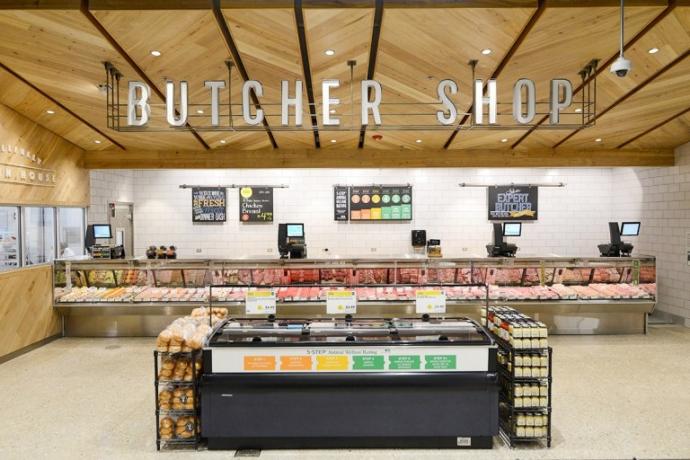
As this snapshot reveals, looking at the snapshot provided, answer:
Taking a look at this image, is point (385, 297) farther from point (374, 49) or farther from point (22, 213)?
point (22, 213)

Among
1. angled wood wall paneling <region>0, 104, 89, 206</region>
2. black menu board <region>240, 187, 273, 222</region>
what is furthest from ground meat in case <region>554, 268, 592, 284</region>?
angled wood wall paneling <region>0, 104, 89, 206</region>

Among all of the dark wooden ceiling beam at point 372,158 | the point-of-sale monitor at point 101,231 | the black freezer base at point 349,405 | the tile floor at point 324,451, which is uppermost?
the dark wooden ceiling beam at point 372,158

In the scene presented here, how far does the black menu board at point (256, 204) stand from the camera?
9.89 meters

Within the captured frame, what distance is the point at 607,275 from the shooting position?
281 inches

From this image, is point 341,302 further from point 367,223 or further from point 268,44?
point 367,223

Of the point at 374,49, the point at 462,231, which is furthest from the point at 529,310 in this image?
the point at 374,49

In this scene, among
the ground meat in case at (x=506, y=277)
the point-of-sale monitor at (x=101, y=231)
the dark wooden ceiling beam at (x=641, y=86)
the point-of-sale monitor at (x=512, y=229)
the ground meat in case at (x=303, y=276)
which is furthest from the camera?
the point-of-sale monitor at (x=512, y=229)

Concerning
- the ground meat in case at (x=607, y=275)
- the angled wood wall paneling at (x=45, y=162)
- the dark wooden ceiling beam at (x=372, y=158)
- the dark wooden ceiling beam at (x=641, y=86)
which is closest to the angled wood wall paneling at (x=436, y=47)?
the dark wooden ceiling beam at (x=641, y=86)

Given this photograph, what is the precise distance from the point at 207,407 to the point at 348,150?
5286 mm

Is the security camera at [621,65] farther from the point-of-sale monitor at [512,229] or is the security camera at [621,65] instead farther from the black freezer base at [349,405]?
the point-of-sale monitor at [512,229]

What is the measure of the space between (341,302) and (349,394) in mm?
812

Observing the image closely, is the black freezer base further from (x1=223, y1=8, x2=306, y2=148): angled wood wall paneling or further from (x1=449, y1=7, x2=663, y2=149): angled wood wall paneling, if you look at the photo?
(x1=449, y1=7, x2=663, y2=149): angled wood wall paneling

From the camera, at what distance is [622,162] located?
8.06 meters

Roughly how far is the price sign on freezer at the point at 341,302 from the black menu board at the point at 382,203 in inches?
230
